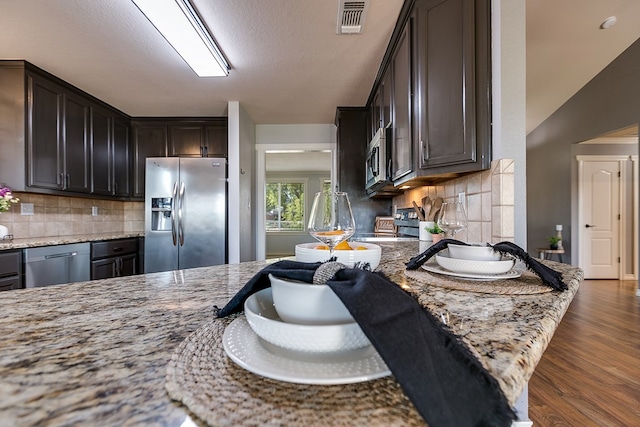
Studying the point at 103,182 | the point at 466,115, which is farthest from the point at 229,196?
the point at 466,115

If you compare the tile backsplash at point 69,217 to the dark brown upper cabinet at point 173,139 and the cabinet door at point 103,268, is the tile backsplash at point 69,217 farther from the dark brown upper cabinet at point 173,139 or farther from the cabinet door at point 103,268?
the cabinet door at point 103,268

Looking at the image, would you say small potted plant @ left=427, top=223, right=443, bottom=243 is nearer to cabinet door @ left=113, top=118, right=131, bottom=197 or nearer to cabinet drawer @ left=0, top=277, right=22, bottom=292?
cabinet drawer @ left=0, top=277, right=22, bottom=292

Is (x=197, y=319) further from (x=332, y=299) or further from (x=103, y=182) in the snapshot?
(x=103, y=182)

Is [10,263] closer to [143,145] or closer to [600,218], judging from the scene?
[143,145]

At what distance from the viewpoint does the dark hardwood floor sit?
160 centimetres

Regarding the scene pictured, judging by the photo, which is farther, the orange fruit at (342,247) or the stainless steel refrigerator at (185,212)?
the stainless steel refrigerator at (185,212)

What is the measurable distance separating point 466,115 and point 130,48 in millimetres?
2503

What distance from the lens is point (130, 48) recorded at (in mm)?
2348

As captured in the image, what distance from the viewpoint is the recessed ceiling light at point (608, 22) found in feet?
10.2

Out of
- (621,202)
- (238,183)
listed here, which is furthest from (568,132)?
(238,183)

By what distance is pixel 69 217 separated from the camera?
10.8ft

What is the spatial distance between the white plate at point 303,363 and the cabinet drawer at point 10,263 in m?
2.72

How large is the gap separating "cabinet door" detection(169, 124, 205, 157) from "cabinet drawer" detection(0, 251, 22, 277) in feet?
6.69

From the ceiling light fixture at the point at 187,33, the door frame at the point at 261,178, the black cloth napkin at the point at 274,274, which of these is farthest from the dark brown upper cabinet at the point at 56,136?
the black cloth napkin at the point at 274,274
